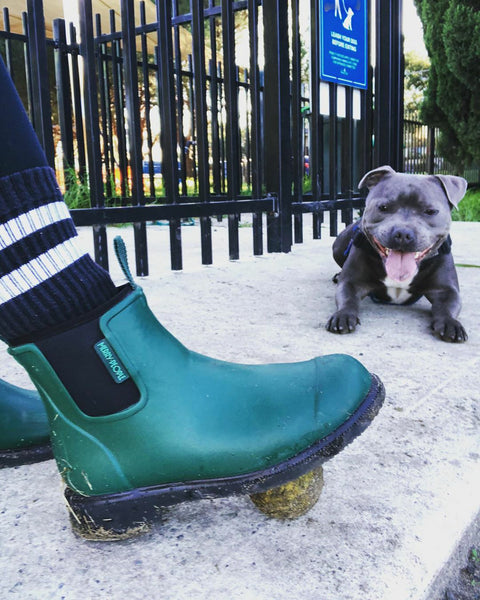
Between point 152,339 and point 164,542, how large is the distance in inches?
13.3

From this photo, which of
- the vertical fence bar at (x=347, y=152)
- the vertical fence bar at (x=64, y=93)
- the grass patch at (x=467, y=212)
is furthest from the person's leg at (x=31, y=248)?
the grass patch at (x=467, y=212)

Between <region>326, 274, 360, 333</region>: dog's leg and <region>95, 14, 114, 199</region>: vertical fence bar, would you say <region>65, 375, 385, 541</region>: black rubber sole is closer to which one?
<region>326, 274, 360, 333</region>: dog's leg

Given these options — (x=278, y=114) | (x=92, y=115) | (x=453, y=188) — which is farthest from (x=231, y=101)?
(x=453, y=188)

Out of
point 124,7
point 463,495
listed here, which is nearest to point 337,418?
point 463,495

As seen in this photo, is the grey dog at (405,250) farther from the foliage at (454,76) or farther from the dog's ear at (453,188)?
the foliage at (454,76)

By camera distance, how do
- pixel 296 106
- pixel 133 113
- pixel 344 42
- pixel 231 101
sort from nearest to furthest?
pixel 133 113
pixel 231 101
pixel 296 106
pixel 344 42

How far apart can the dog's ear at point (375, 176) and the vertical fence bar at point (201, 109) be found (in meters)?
1.05

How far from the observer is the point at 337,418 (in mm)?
984

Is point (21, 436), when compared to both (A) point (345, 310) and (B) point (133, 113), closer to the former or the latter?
(A) point (345, 310)

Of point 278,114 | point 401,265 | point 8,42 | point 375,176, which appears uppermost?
point 8,42

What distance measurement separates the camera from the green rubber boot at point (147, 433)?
91cm

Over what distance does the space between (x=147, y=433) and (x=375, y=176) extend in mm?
1924

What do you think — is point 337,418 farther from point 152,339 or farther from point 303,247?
point 303,247

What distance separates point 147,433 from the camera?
933 millimetres
